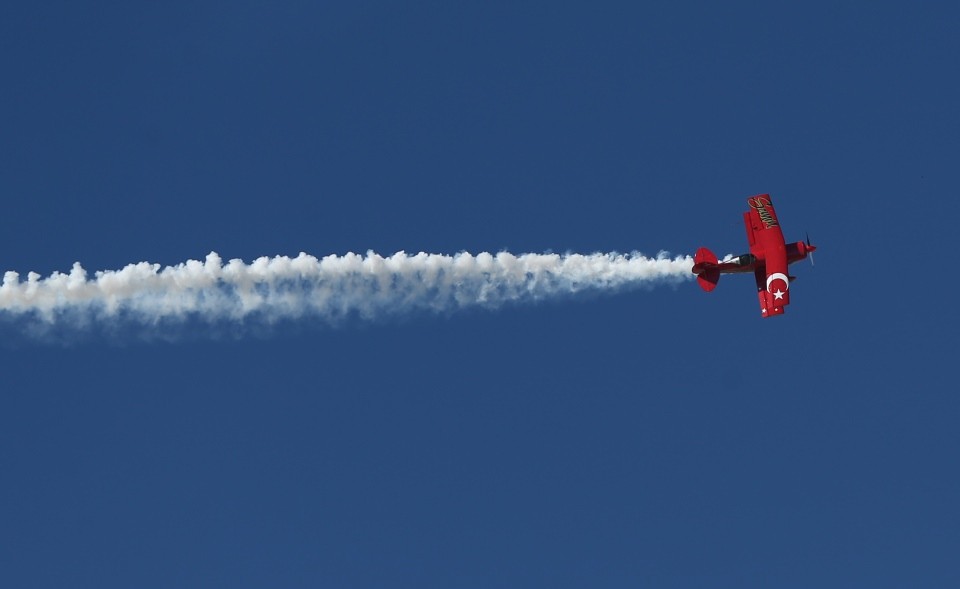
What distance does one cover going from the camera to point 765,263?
63.6 m

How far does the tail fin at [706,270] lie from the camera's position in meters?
63.5

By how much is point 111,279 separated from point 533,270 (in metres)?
18.7

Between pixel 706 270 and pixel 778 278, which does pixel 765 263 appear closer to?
pixel 778 278

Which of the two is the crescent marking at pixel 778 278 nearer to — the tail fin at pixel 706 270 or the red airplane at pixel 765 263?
the red airplane at pixel 765 263

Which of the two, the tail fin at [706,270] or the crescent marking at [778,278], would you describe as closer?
the crescent marking at [778,278]

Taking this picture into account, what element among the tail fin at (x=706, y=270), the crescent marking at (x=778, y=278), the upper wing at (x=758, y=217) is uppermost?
the upper wing at (x=758, y=217)

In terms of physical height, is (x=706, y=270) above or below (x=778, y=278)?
above

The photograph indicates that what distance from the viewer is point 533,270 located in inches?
2462

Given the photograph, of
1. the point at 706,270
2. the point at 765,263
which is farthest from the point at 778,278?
the point at 706,270

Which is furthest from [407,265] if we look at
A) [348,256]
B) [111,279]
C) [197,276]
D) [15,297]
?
[15,297]

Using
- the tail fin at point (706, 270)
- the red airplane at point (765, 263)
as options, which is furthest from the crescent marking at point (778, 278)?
the tail fin at point (706, 270)

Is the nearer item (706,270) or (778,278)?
(778,278)

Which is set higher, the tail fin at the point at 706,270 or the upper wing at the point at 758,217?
the upper wing at the point at 758,217

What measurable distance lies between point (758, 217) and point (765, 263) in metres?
3.04
